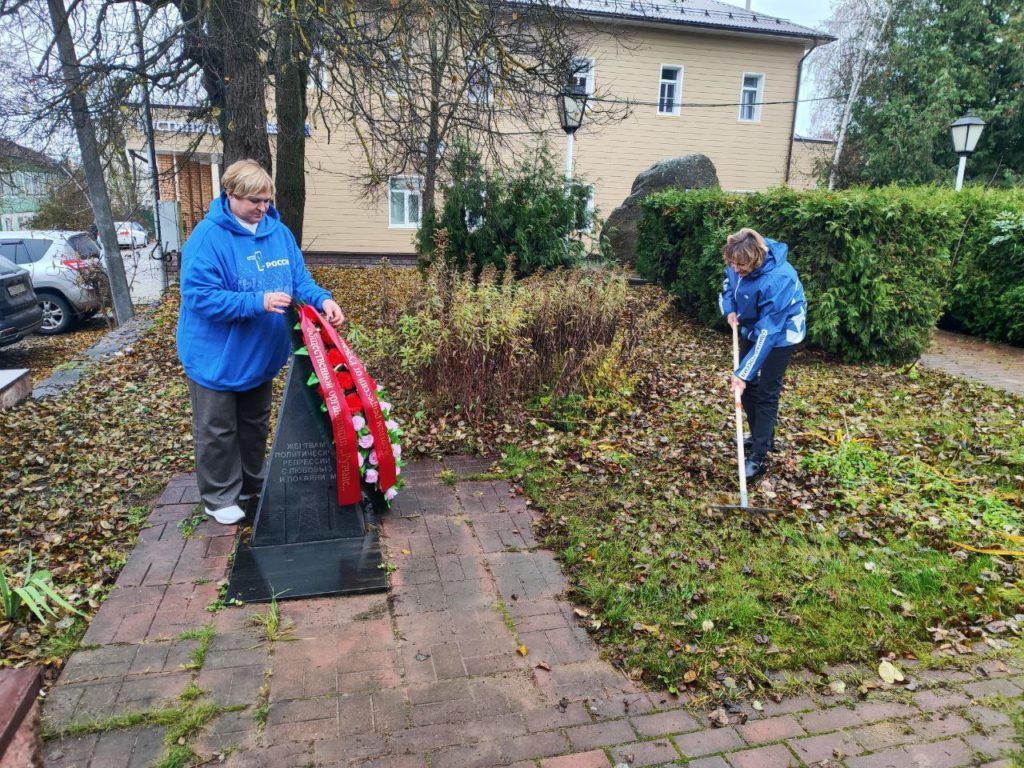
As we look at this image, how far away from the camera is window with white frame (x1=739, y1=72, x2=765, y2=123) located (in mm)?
20188

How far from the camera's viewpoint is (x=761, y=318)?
14.5 feet

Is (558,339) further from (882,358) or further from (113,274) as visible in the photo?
(113,274)

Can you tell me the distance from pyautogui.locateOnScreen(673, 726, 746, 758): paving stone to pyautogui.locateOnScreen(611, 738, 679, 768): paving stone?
0.04 m

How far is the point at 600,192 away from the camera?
1962cm

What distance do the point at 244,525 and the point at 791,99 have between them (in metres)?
21.2

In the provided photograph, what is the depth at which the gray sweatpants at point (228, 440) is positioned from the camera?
3662 millimetres

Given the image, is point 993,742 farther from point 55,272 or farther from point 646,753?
point 55,272

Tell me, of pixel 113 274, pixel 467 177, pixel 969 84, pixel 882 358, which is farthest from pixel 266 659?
pixel 969 84

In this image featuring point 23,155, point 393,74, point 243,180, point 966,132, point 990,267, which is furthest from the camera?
point 966,132

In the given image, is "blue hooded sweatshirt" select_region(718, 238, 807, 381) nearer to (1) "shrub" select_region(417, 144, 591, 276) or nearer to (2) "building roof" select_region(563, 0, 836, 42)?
(1) "shrub" select_region(417, 144, 591, 276)

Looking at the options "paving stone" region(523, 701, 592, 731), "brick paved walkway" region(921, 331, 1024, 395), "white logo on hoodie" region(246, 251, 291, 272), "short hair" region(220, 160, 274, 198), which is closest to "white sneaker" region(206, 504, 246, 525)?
"white logo on hoodie" region(246, 251, 291, 272)

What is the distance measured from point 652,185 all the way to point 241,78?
8865 mm

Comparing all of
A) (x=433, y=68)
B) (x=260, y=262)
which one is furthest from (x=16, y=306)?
(x=260, y=262)

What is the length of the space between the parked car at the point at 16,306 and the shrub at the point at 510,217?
5.85 meters
